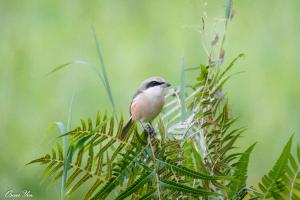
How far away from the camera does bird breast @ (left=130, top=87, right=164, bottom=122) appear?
2736mm

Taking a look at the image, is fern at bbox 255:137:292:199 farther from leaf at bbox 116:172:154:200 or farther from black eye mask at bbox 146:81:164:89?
black eye mask at bbox 146:81:164:89

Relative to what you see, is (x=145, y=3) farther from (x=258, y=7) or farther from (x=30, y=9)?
(x=30, y=9)

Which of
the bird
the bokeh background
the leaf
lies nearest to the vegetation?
the leaf

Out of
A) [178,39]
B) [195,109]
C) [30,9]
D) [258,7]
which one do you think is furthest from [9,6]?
[195,109]

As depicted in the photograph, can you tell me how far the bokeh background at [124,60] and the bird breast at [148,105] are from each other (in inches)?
46.4

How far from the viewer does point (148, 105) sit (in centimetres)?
276

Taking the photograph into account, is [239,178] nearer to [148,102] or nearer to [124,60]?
[148,102]

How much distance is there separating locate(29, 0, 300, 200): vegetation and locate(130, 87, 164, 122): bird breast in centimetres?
117

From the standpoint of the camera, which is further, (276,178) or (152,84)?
(152,84)

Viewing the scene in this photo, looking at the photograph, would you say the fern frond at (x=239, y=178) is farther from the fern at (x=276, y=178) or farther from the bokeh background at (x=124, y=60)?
the bokeh background at (x=124, y=60)

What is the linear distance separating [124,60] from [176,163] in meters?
4.21

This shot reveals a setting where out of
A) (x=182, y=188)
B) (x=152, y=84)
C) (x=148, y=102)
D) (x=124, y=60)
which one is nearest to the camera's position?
(x=182, y=188)

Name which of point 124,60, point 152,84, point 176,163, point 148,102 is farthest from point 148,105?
point 124,60

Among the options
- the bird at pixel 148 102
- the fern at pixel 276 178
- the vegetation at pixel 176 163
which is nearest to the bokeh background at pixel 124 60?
the bird at pixel 148 102
